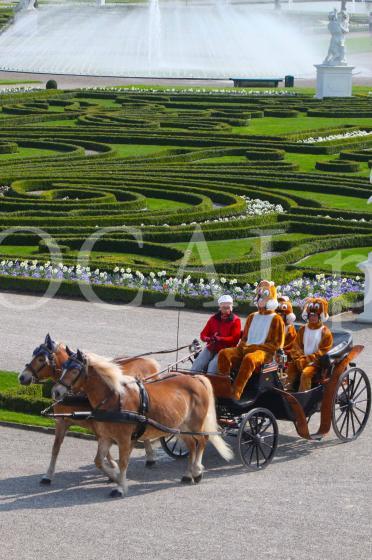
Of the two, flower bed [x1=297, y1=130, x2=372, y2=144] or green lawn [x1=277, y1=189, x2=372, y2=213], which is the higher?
green lawn [x1=277, y1=189, x2=372, y2=213]

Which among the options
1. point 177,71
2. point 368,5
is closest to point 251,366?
point 177,71

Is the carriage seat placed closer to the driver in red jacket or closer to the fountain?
the driver in red jacket

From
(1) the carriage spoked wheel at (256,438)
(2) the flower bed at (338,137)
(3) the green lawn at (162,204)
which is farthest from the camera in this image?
(2) the flower bed at (338,137)

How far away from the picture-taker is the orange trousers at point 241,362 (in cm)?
1071

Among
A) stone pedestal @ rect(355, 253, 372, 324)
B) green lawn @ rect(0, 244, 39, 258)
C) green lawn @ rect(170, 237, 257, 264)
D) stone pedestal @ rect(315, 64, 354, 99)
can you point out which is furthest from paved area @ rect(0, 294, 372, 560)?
stone pedestal @ rect(315, 64, 354, 99)

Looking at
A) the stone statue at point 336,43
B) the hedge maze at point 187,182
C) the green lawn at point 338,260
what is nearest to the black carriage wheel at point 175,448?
the hedge maze at point 187,182

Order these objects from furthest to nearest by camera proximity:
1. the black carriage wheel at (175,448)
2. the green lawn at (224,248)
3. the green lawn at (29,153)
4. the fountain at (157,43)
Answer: the fountain at (157,43) → the green lawn at (29,153) → the green lawn at (224,248) → the black carriage wheel at (175,448)

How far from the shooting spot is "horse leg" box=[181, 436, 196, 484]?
1028 cm

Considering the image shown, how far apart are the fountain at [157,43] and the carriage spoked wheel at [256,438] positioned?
4548 centimetres

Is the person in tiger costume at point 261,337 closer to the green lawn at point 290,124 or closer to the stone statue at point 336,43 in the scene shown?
the green lawn at point 290,124

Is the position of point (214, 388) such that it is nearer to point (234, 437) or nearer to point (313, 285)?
point (234, 437)

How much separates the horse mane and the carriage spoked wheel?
3.90 ft

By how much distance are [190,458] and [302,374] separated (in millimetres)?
1489

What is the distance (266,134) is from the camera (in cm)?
3353
